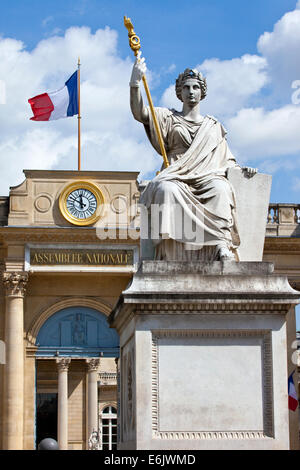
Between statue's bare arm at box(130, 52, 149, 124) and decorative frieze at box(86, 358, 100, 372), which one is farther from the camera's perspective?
decorative frieze at box(86, 358, 100, 372)

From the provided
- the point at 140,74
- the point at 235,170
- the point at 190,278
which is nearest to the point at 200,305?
the point at 190,278

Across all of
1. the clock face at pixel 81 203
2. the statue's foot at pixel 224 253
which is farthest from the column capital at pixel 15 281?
the statue's foot at pixel 224 253

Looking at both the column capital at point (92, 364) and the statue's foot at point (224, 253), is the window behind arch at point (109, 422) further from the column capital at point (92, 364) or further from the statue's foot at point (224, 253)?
the statue's foot at point (224, 253)

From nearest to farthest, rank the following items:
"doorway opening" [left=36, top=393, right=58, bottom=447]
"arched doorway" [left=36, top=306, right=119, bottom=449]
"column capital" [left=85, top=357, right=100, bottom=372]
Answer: "arched doorway" [left=36, top=306, right=119, bottom=449] < "column capital" [left=85, top=357, right=100, bottom=372] < "doorway opening" [left=36, top=393, right=58, bottom=447]

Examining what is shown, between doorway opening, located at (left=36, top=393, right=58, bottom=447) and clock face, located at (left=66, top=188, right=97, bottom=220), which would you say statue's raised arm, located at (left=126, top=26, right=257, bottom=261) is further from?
doorway opening, located at (left=36, top=393, right=58, bottom=447)

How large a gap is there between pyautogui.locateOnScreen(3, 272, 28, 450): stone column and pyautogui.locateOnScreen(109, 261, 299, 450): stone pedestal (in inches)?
1058

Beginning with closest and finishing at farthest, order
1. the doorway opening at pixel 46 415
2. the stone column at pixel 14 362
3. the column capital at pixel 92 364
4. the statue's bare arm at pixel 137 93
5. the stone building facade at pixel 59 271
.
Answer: the statue's bare arm at pixel 137 93 < the stone column at pixel 14 362 < the stone building facade at pixel 59 271 < the column capital at pixel 92 364 < the doorway opening at pixel 46 415

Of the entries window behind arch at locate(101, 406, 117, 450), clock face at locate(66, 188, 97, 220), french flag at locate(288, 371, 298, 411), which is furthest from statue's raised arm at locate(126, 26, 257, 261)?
window behind arch at locate(101, 406, 117, 450)

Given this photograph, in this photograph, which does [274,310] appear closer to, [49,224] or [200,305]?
[200,305]

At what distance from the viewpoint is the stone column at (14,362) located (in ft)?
113

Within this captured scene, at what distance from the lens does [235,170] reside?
9.25 metres

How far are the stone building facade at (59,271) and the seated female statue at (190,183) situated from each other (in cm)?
2593

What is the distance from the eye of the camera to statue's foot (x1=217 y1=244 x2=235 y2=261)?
8492mm
